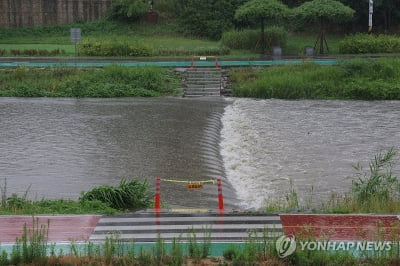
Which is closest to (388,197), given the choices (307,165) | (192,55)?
(307,165)

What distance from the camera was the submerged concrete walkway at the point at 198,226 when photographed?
453 inches

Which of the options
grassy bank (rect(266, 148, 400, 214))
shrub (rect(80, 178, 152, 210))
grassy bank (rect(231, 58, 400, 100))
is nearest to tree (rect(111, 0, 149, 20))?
grassy bank (rect(231, 58, 400, 100))

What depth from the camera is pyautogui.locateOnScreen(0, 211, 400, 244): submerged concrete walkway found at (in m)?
11.5

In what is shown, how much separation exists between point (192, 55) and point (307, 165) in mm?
23501

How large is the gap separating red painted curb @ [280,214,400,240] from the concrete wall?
4555 cm

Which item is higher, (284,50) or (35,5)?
(35,5)

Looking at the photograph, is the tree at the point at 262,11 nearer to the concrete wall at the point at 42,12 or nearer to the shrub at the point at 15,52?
the shrub at the point at 15,52

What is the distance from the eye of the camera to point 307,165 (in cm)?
1938

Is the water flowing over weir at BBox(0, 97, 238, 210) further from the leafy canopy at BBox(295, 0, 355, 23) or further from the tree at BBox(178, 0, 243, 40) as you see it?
the tree at BBox(178, 0, 243, 40)

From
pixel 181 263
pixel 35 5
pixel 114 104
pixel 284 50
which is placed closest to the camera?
pixel 181 263

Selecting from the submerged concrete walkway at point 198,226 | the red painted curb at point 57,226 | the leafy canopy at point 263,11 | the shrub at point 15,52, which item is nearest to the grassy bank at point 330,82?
the leafy canopy at point 263,11

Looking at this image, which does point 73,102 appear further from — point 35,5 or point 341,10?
point 35,5

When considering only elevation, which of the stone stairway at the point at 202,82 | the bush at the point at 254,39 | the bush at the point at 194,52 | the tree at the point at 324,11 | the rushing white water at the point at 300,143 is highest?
the tree at the point at 324,11

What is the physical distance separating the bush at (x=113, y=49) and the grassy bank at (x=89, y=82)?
19.4 ft
